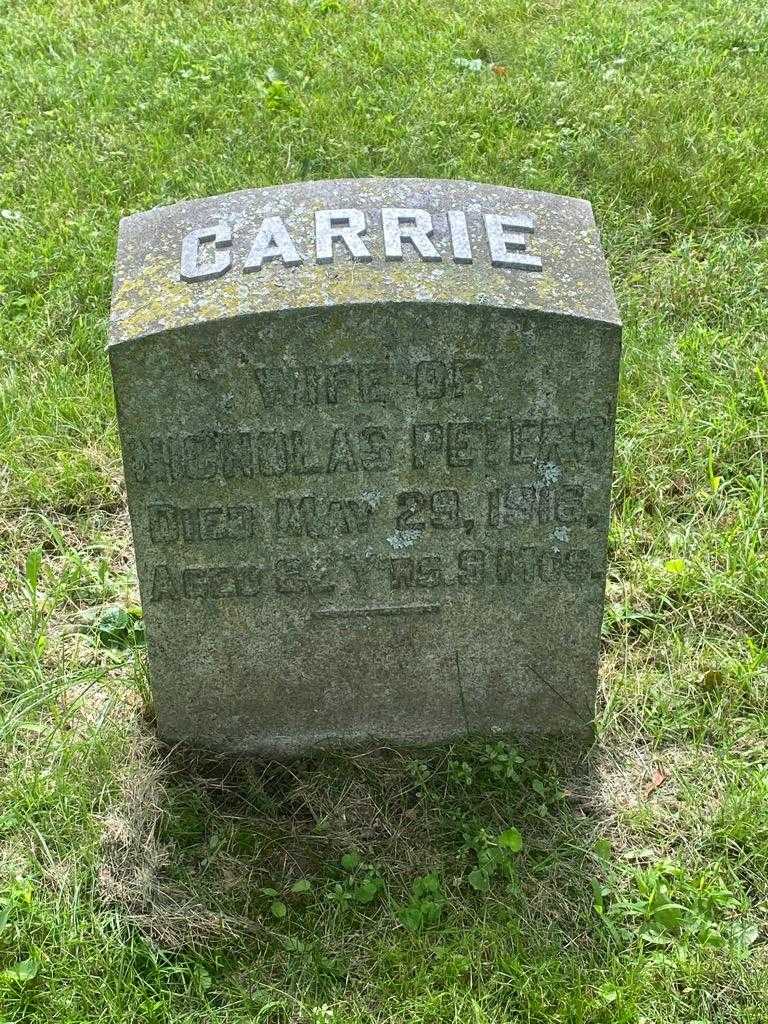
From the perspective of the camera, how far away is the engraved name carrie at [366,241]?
2.63 m

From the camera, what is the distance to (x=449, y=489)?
2785 mm

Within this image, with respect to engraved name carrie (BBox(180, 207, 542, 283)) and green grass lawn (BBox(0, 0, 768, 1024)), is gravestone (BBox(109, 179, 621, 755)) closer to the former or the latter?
engraved name carrie (BBox(180, 207, 542, 283))

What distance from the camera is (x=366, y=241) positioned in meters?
2.68

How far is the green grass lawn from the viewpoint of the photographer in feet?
8.71

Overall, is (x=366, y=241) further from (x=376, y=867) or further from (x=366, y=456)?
(x=376, y=867)

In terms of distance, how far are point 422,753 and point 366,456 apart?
86 cm

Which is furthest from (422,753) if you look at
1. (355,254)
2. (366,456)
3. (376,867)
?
(355,254)

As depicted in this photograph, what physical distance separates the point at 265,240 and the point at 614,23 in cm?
424

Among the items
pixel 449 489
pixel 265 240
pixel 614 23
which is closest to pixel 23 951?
pixel 449 489

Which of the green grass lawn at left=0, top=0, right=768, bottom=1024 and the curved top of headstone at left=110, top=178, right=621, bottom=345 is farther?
the green grass lawn at left=0, top=0, right=768, bottom=1024

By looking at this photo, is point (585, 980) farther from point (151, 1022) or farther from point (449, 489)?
point (449, 489)

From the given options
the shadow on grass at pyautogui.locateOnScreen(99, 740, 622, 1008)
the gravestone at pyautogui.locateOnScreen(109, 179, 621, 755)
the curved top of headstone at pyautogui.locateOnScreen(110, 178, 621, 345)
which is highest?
the curved top of headstone at pyautogui.locateOnScreen(110, 178, 621, 345)

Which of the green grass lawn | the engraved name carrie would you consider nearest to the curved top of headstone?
the engraved name carrie

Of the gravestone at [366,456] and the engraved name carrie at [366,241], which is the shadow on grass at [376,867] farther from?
the engraved name carrie at [366,241]
